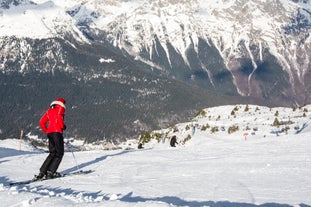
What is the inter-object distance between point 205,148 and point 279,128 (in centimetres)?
598

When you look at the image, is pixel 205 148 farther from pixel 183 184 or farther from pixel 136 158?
pixel 183 184

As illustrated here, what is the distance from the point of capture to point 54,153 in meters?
19.1

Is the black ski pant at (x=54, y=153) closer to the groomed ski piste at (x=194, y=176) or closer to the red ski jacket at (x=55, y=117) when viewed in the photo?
the red ski jacket at (x=55, y=117)

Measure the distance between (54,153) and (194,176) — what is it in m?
5.26

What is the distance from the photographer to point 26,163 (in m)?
24.6

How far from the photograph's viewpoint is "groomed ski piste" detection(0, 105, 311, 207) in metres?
12.8

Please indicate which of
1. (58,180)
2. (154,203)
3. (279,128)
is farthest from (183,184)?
(279,128)

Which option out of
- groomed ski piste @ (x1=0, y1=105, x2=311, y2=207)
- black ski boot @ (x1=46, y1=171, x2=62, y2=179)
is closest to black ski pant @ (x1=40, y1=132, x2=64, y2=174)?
black ski boot @ (x1=46, y1=171, x2=62, y2=179)

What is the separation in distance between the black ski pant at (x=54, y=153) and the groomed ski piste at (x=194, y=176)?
2.42 feet

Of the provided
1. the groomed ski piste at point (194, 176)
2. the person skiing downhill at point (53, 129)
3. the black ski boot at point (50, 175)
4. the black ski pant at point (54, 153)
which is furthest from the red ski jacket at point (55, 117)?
the groomed ski piste at point (194, 176)

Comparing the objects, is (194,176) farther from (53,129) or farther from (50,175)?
(53,129)

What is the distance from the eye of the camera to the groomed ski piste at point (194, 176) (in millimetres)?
12844

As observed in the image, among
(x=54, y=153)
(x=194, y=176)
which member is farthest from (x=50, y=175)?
(x=194, y=176)

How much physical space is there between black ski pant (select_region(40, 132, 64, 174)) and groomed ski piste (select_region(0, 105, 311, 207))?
0.74 metres
